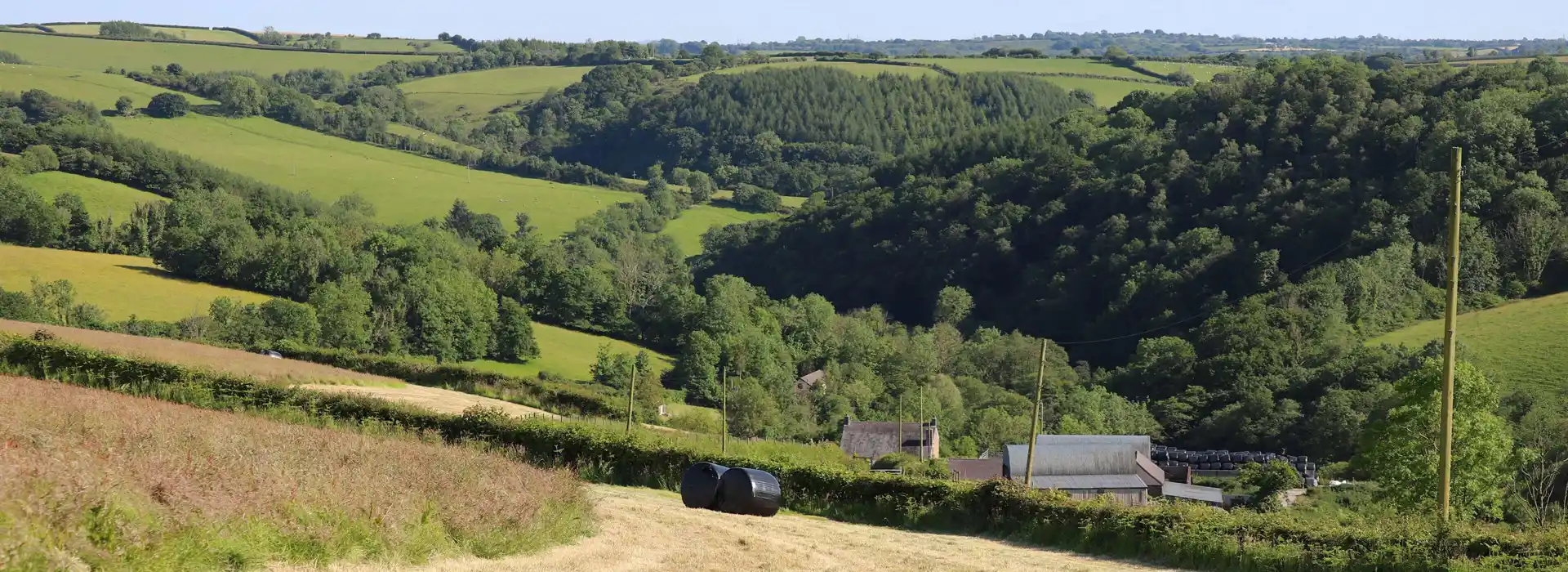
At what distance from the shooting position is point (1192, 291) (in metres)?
120

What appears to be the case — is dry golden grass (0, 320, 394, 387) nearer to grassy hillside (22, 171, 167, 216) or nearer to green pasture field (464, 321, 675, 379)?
green pasture field (464, 321, 675, 379)

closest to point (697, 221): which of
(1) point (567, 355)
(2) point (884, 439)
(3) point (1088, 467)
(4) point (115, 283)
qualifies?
(1) point (567, 355)

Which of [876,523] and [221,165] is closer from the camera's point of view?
[876,523]

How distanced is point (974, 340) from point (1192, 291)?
1911 cm

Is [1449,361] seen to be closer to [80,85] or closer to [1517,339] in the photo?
[1517,339]

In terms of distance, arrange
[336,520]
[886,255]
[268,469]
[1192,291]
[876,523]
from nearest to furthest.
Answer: [336,520] → [268,469] → [876,523] → [1192,291] → [886,255]

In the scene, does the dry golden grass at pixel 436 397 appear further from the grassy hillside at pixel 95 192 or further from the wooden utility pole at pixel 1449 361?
the grassy hillside at pixel 95 192

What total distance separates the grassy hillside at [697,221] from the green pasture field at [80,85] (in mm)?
67738

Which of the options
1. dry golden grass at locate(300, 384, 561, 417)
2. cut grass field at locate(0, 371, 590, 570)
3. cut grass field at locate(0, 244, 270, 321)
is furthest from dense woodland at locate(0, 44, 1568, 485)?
cut grass field at locate(0, 371, 590, 570)

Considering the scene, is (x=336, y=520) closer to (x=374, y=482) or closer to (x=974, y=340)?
(x=374, y=482)

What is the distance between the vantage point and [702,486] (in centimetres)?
2691

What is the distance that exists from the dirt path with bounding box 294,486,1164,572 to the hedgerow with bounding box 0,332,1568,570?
1.07 metres

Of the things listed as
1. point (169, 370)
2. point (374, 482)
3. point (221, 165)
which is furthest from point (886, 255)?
point (374, 482)

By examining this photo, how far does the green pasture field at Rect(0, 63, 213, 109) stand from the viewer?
17600 cm
